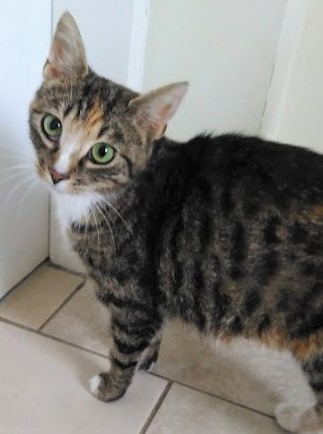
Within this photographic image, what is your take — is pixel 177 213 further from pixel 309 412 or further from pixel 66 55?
pixel 309 412

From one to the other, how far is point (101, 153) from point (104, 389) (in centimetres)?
48

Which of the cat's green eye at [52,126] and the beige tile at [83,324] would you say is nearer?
the cat's green eye at [52,126]

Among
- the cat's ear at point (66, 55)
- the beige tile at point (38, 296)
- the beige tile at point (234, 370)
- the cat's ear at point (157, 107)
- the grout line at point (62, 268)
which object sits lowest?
the beige tile at point (234, 370)

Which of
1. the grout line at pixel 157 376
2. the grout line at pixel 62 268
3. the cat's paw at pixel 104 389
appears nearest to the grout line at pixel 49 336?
the grout line at pixel 157 376

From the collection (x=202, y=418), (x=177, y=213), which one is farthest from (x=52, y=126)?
(x=202, y=418)

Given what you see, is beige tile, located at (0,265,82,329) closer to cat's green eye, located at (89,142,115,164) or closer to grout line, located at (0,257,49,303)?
grout line, located at (0,257,49,303)

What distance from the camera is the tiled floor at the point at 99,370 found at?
1104 mm

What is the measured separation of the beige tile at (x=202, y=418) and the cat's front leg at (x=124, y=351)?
10 centimetres

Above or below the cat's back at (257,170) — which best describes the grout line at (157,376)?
below

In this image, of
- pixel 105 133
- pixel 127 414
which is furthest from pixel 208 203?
pixel 127 414

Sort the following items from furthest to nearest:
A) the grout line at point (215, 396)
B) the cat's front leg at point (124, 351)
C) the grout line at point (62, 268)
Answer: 1. the grout line at point (62, 268)
2. the grout line at point (215, 396)
3. the cat's front leg at point (124, 351)

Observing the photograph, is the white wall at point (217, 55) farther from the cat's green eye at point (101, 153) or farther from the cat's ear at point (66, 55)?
the cat's green eye at point (101, 153)

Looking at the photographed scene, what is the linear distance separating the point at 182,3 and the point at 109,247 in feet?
2.03

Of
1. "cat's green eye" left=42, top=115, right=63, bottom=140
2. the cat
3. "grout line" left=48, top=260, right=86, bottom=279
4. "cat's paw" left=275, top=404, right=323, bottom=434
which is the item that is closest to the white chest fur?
the cat
